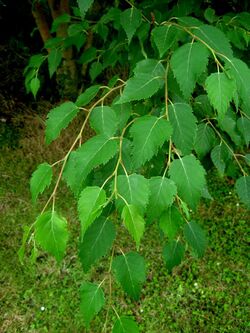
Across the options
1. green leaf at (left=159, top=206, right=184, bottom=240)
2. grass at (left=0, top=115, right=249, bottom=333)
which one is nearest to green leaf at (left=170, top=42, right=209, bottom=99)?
green leaf at (left=159, top=206, right=184, bottom=240)

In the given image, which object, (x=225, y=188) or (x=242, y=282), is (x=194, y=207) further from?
(x=225, y=188)

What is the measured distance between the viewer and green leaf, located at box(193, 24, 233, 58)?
949mm

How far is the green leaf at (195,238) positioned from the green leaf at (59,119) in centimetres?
41

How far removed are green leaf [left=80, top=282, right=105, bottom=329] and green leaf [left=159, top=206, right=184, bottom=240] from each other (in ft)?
0.64

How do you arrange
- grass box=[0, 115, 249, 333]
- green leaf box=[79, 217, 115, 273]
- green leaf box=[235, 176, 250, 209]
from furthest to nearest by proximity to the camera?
grass box=[0, 115, 249, 333], green leaf box=[235, 176, 250, 209], green leaf box=[79, 217, 115, 273]

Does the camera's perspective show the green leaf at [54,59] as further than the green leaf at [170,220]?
Yes

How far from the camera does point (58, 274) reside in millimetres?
2891

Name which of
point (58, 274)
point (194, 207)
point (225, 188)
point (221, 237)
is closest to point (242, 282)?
point (221, 237)

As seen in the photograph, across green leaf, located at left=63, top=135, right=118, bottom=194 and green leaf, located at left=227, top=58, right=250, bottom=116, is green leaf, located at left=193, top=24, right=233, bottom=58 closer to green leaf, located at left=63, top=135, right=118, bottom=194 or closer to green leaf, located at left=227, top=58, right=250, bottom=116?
green leaf, located at left=227, top=58, right=250, bottom=116

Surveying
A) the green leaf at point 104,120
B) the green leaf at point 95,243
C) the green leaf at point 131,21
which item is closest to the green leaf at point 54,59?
the green leaf at point 131,21

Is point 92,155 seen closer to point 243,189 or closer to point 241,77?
point 241,77

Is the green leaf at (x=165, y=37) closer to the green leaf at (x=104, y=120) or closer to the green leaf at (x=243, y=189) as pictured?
the green leaf at (x=104, y=120)

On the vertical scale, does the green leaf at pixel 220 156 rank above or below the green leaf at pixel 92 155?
below

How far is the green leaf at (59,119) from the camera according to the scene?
3.40 feet
